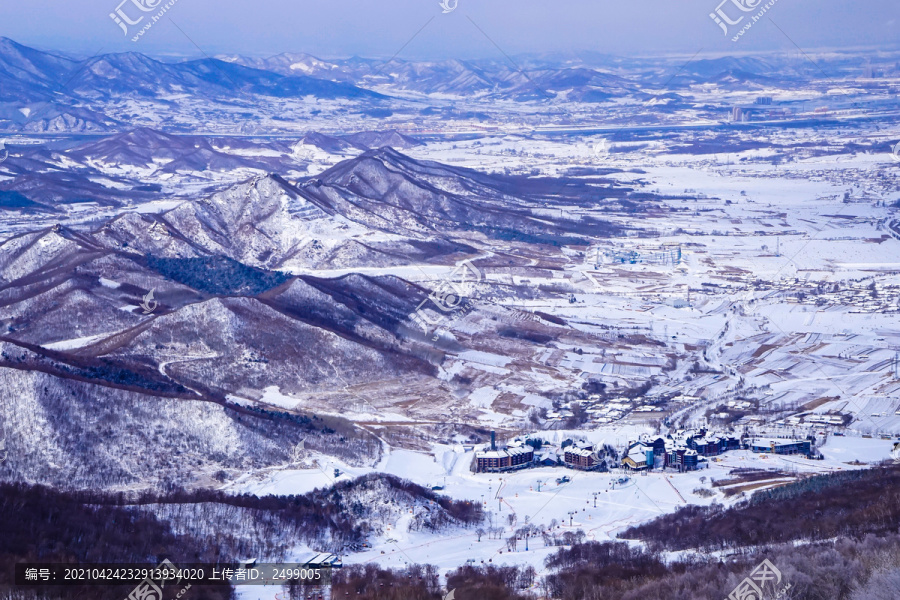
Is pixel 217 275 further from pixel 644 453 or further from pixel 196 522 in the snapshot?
pixel 196 522

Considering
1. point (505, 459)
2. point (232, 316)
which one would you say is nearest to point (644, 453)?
point (505, 459)

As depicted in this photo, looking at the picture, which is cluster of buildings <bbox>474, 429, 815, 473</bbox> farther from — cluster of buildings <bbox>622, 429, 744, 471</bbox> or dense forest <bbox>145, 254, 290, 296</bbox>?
dense forest <bbox>145, 254, 290, 296</bbox>

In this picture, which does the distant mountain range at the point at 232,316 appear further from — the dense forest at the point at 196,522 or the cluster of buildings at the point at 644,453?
the cluster of buildings at the point at 644,453

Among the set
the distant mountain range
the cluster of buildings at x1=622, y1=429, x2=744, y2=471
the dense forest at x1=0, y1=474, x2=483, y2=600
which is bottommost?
the dense forest at x1=0, y1=474, x2=483, y2=600

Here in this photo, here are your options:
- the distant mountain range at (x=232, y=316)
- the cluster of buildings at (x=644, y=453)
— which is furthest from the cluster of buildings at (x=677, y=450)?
the distant mountain range at (x=232, y=316)

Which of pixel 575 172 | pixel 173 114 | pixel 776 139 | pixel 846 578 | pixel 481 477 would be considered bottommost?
pixel 846 578

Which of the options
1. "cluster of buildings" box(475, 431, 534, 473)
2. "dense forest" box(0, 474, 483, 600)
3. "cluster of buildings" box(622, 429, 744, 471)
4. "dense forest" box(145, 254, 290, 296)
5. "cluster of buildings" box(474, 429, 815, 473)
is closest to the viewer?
"dense forest" box(0, 474, 483, 600)

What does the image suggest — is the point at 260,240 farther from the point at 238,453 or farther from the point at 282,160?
the point at 282,160

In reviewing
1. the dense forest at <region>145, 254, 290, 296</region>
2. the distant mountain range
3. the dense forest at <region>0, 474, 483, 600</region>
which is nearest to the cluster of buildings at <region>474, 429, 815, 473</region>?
the dense forest at <region>0, 474, 483, 600</region>

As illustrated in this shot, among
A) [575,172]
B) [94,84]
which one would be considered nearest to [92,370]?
[575,172]
